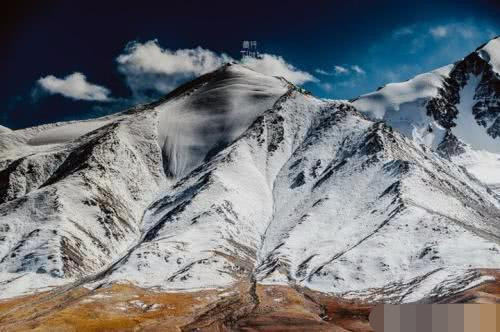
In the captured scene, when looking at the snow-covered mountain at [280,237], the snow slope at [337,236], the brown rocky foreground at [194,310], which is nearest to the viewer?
the brown rocky foreground at [194,310]

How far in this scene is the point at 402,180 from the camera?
560ft

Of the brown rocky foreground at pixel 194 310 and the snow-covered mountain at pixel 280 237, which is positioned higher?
the snow-covered mountain at pixel 280 237

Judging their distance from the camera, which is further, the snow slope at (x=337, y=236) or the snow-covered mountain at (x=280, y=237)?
the snow-covered mountain at (x=280, y=237)

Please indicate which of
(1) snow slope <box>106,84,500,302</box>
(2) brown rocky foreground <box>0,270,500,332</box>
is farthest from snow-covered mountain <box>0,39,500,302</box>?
(2) brown rocky foreground <box>0,270,500,332</box>

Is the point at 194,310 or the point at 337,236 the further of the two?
the point at 337,236

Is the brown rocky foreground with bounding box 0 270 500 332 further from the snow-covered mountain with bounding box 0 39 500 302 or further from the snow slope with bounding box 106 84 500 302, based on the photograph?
the snow slope with bounding box 106 84 500 302

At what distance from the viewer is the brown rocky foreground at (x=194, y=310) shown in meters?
95.4

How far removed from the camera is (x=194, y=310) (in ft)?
367

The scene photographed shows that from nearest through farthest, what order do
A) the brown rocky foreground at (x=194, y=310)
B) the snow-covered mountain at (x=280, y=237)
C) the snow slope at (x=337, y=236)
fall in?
the brown rocky foreground at (x=194, y=310), the snow slope at (x=337, y=236), the snow-covered mountain at (x=280, y=237)

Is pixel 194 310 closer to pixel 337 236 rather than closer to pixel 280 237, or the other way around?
pixel 337 236

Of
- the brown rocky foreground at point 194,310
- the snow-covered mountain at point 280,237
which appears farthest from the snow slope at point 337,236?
the brown rocky foreground at point 194,310

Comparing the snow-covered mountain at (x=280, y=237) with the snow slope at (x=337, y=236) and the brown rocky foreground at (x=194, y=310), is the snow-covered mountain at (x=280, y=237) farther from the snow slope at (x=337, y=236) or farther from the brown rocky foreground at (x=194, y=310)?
the brown rocky foreground at (x=194, y=310)

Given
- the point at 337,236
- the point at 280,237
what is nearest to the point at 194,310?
the point at 337,236

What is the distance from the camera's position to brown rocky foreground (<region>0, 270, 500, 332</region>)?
9544 centimetres
